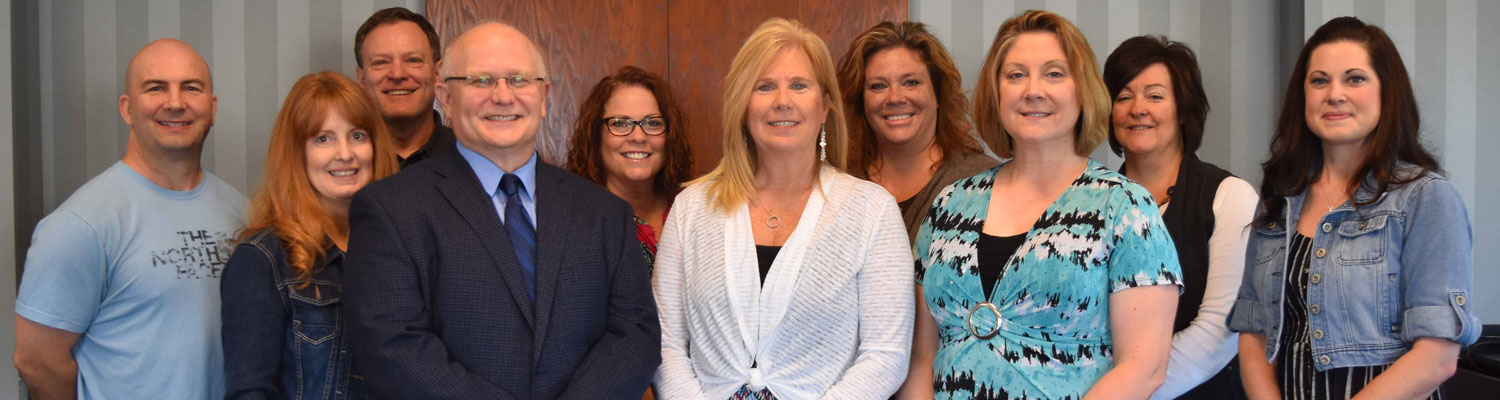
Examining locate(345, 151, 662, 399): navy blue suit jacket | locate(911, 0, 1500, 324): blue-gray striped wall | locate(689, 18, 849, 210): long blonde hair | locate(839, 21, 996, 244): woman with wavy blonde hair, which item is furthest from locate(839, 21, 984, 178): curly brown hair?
locate(345, 151, 662, 399): navy blue suit jacket

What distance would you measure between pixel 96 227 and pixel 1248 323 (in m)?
2.78

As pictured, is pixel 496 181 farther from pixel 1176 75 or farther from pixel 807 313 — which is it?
pixel 1176 75

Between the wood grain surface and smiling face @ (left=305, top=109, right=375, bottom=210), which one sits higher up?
the wood grain surface

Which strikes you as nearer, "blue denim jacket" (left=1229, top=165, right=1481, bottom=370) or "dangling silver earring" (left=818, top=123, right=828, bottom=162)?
"blue denim jacket" (left=1229, top=165, right=1481, bottom=370)

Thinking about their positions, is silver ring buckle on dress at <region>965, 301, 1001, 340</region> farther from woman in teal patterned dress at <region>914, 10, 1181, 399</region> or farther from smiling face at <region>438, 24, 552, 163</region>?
smiling face at <region>438, 24, 552, 163</region>

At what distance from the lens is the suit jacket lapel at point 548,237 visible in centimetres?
208

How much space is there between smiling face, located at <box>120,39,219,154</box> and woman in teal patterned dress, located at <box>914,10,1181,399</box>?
6.38 feet

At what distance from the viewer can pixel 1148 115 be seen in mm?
2838

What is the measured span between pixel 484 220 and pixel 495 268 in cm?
11

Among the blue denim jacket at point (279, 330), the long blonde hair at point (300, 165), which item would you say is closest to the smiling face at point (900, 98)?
the long blonde hair at point (300, 165)

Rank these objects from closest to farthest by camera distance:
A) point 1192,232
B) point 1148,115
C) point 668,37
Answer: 1. point 1192,232
2. point 1148,115
3. point 668,37

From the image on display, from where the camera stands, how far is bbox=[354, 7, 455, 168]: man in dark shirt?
330 centimetres

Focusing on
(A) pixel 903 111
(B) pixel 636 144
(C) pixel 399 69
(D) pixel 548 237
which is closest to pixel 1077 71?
(A) pixel 903 111

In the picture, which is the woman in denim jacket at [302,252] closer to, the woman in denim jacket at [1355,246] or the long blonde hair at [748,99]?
the long blonde hair at [748,99]
